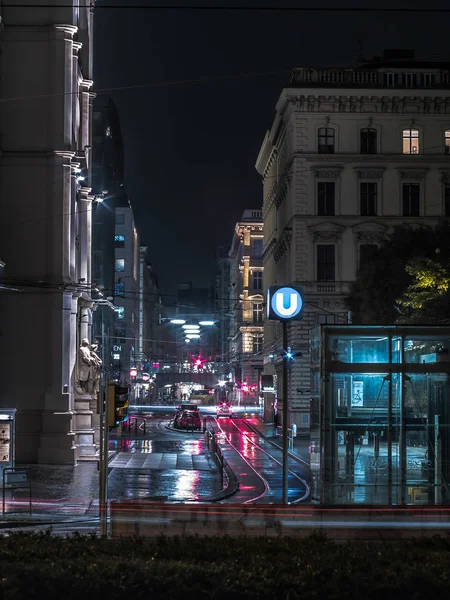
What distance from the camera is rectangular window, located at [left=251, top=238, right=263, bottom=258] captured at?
408 feet

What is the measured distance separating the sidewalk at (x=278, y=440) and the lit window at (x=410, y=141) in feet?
65.4

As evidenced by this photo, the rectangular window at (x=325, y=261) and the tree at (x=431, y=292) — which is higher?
the rectangular window at (x=325, y=261)

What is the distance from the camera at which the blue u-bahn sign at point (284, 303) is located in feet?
79.0

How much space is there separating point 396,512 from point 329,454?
3174mm

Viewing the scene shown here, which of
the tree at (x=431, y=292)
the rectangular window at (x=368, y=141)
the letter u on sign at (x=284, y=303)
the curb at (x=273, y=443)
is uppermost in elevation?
the rectangular window at (x=368, y=141)

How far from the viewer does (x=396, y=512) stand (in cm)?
1773

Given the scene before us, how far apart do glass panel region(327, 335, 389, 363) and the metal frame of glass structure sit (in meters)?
0.02

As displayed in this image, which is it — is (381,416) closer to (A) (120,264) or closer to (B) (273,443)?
(B) (273,443)

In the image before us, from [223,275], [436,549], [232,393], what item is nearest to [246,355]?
[232,393]

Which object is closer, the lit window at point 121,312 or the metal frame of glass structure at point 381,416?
the metal frame of glass structure at point 381,416

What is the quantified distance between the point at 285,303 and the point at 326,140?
45753mm

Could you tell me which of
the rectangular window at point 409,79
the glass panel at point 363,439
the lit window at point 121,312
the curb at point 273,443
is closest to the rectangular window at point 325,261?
the curb at point 273,443

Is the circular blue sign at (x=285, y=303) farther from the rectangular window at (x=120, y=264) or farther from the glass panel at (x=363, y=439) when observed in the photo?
the rectangular window at (x=120, y=264)

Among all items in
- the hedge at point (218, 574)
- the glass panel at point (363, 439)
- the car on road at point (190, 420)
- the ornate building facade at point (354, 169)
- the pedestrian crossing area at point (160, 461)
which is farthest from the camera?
the car on road at point (190, 420)
